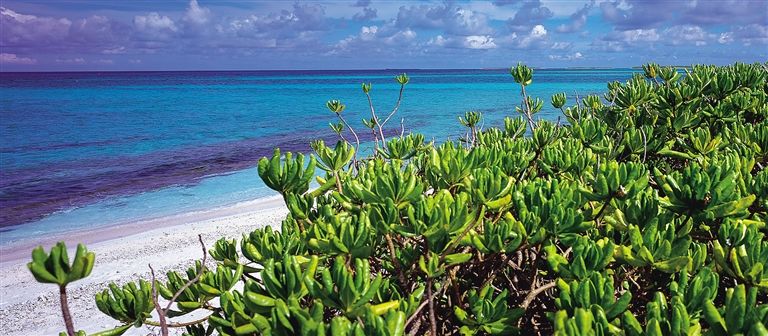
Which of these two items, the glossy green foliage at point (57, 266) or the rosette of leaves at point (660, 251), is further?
the rosette of leaves at point (660, 251)

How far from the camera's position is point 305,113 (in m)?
35.7

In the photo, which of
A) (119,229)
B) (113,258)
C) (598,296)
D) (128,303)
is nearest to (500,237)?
(598,296)

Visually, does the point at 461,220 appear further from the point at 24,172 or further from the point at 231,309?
the point at 24,172

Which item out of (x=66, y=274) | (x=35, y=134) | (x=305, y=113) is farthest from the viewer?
(x=305, y=113)

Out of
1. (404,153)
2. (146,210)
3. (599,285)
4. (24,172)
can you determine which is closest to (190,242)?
(146,210)

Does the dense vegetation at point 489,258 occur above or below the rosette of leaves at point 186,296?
above

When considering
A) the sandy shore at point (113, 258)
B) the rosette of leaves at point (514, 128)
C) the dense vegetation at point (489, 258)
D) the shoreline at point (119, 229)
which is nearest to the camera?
the dense vegetation at point (489, 258)

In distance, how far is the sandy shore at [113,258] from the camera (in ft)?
21.6

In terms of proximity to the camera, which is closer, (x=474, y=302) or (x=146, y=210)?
(x=474, y=302)

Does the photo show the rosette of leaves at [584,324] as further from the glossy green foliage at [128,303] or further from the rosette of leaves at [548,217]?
the glossy green foliage at [128,303]

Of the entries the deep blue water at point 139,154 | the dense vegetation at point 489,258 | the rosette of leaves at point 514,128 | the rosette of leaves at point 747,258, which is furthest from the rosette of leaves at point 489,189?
the deep blue water at point 139,154

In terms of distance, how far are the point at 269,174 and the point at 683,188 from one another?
54.5 inches

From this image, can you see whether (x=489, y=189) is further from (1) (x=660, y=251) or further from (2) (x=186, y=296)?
(2) (x=186, y=296)

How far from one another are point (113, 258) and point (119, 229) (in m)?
2.24
